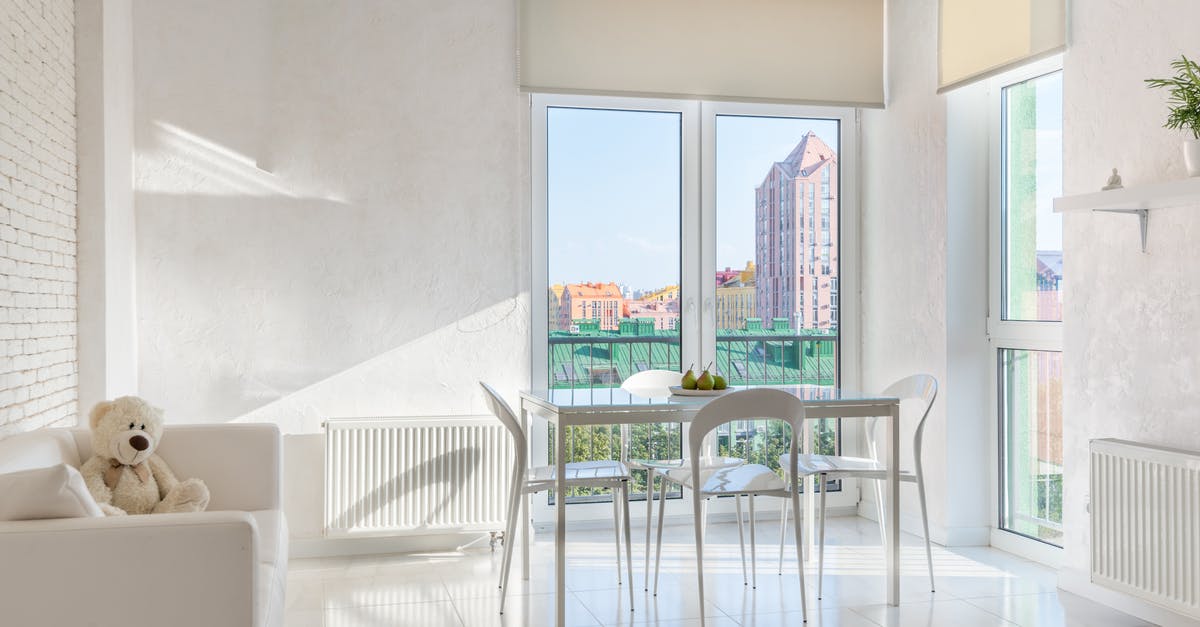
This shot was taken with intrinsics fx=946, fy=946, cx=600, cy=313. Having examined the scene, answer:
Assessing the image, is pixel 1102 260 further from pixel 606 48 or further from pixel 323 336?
pixel 323 336

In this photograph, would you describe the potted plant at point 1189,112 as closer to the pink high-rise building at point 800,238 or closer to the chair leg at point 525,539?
the pink high-rise building at point 800,238

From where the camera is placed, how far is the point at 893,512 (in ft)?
11.8

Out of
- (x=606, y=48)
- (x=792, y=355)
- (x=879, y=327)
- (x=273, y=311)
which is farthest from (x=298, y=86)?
(x=879, y=327)

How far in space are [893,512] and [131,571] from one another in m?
2.65

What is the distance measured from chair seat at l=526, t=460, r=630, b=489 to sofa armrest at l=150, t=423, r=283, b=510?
3.15 ft

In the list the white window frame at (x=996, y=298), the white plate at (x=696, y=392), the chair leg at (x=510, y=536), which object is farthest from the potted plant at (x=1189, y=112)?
the chair leg at (x=510, y=536)

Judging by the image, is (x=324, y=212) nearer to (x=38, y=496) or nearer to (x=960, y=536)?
(x=38, y=496)

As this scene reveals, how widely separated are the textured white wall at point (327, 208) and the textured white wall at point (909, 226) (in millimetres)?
1919

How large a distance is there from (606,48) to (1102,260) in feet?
8.00

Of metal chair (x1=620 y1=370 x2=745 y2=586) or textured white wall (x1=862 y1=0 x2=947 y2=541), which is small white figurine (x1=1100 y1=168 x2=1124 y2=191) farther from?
metal chair (x1=620 y1=370 x2=745 y2=586)

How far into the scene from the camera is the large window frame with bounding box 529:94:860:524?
4.76m

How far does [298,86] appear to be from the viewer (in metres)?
4.33

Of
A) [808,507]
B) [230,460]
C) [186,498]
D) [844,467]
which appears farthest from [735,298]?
[186,498]

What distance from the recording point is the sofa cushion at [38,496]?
2.01 meters
